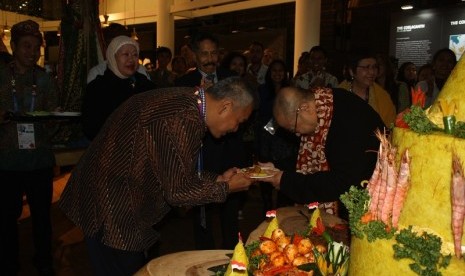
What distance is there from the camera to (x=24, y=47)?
3523 millimetres

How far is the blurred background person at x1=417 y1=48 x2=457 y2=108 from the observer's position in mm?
5227

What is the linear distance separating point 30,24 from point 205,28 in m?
11.8

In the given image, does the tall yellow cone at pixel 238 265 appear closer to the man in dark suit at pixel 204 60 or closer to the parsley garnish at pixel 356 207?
the parsley garnish at pixel 356 207

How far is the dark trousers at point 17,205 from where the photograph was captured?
3545mm

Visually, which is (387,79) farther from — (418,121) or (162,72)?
(418,121)

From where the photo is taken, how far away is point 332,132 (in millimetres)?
2777

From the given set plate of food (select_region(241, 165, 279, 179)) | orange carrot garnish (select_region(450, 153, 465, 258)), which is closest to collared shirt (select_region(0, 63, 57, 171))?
plate of food (select_region(241, 165, 279, 179))

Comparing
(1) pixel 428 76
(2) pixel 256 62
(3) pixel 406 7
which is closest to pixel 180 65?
(2) pixel 256 62

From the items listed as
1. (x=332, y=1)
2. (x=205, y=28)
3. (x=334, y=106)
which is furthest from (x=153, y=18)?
(x=334, y=106)

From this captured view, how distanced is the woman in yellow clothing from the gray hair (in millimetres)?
2144

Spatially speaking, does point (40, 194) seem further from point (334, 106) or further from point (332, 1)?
point (332, 1)

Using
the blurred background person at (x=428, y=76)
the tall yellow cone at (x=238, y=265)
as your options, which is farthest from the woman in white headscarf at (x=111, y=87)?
the blurred background person at (x=428, y=76)

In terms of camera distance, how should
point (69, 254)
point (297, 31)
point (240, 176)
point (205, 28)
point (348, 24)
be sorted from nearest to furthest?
point (240, 176) → point (69, 254) → point (297, 31) → point (348, 24) → point (205, 28)

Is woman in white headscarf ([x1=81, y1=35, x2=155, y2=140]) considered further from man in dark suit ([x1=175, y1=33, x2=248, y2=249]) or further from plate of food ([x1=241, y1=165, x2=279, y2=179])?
plate of food ([x1=241, y1=165, x2=279, y2=179])
